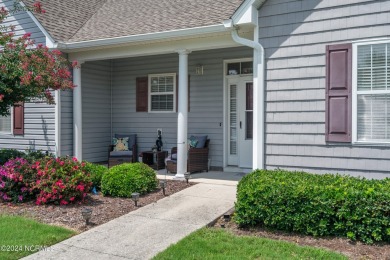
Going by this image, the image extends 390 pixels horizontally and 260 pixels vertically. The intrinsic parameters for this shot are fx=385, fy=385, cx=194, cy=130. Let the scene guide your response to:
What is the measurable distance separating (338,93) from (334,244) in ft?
7.67

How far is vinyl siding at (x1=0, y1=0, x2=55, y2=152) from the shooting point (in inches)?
378

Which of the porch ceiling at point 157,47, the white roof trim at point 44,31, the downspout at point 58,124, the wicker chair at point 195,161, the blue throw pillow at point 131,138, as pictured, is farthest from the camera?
the blue throw pillow at point 131,138

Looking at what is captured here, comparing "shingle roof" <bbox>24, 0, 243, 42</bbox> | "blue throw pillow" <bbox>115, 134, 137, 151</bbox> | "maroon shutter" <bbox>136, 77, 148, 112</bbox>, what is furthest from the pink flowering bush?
"maroon shutter" <bbox>136, 77, 148, 112</bbox>

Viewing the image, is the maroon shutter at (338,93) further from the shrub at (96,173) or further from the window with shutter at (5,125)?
the window with shutter at (5,125)

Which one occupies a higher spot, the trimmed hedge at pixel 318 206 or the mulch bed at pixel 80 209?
the trimmed hedge at pixel 318 206

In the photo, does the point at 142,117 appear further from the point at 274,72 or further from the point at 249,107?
the point at 274,72

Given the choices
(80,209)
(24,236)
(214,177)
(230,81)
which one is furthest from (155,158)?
(24,236)

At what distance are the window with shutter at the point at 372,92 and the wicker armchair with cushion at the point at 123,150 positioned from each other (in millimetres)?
5892

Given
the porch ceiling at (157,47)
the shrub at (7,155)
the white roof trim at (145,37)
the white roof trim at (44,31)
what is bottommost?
the shrub at (7,155)

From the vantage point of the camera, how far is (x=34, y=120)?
32.6 feet

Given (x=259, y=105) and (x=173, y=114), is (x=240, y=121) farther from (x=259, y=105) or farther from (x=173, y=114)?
(x=259, y=105)

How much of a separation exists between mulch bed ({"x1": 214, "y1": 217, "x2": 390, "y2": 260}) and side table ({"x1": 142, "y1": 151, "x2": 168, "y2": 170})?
190 inches

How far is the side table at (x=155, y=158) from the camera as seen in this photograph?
9.68 meters

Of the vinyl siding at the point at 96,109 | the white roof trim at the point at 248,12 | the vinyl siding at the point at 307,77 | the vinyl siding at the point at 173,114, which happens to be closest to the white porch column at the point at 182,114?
the vinyl siding at the point at 173,114
